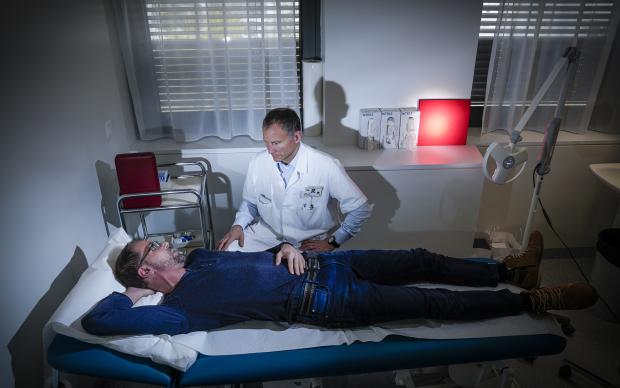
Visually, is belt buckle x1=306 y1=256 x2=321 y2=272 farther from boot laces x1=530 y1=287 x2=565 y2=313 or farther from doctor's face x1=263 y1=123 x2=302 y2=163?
boot laces x1=530 y1=287 x2=565 y2=313

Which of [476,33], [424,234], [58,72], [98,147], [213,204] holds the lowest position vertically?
[424,234]

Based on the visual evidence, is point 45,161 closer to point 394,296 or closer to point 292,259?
point 292,259

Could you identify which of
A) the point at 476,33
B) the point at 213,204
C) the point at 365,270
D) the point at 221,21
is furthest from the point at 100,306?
the point at 476,33

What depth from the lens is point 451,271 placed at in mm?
1734

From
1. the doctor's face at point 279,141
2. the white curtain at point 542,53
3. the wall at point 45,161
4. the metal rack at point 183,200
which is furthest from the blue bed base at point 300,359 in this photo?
the white curtain at point 542,53

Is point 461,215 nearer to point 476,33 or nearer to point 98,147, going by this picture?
point 476,33

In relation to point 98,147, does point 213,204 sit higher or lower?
lower

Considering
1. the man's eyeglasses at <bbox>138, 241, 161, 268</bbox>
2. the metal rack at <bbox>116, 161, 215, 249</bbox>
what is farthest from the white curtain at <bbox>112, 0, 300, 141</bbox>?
the man's eyeglasses at <bbox>138, 241, 161, 268</bbox>

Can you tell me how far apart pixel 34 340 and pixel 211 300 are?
0.67 meters

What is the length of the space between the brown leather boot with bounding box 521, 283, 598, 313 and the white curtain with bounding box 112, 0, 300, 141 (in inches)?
70.8

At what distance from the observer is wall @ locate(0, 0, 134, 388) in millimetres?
1454

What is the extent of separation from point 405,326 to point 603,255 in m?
1.42

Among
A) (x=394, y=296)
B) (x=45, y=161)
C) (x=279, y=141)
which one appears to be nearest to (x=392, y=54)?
(x=279, y=141)

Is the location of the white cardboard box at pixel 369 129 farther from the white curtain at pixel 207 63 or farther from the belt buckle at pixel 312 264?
the belt buckle at pixel 312 264
